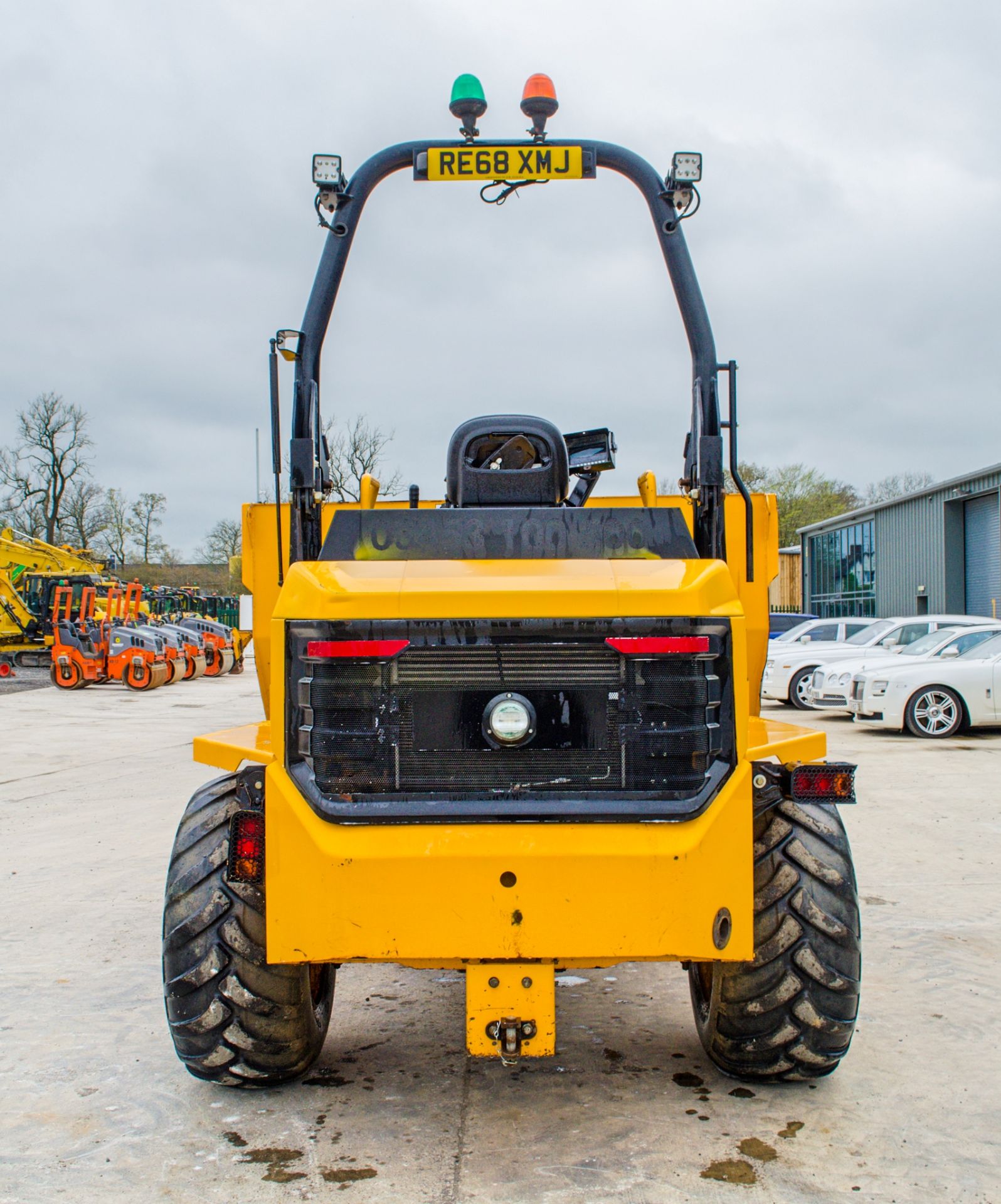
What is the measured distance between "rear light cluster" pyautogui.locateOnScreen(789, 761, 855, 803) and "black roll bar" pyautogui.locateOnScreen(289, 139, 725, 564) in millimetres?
859

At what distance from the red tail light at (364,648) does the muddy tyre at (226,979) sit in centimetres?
59

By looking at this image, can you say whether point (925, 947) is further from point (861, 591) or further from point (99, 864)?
point (861, 591)

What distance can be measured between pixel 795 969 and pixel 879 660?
43.9 ft

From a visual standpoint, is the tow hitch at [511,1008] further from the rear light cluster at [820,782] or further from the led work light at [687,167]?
the led work light at [687,167]

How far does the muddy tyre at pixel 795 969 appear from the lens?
348cm

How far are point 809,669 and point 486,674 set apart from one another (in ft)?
51.6

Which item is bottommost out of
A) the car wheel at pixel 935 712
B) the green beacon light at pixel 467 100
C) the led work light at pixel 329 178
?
the car wheel at pixel 935 712

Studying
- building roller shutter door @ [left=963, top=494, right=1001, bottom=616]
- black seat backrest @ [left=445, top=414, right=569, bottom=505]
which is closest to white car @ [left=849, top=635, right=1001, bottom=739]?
black seat backrest @ [left=445, top=414, right=569, bottom=505]

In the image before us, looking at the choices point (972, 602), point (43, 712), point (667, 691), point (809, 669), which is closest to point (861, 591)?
point (972, 602)

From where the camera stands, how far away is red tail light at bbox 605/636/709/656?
10.6 feet

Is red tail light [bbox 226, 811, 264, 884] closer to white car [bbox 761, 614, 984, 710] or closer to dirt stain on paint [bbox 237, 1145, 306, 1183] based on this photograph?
dirt stain on paint [bbox 237, 1145, 306, 1183]

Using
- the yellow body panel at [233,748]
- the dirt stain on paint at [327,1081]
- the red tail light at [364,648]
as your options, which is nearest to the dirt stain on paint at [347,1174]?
the dirt stain on paint at [327,1081]

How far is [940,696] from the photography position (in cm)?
1377

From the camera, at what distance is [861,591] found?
4047cm
